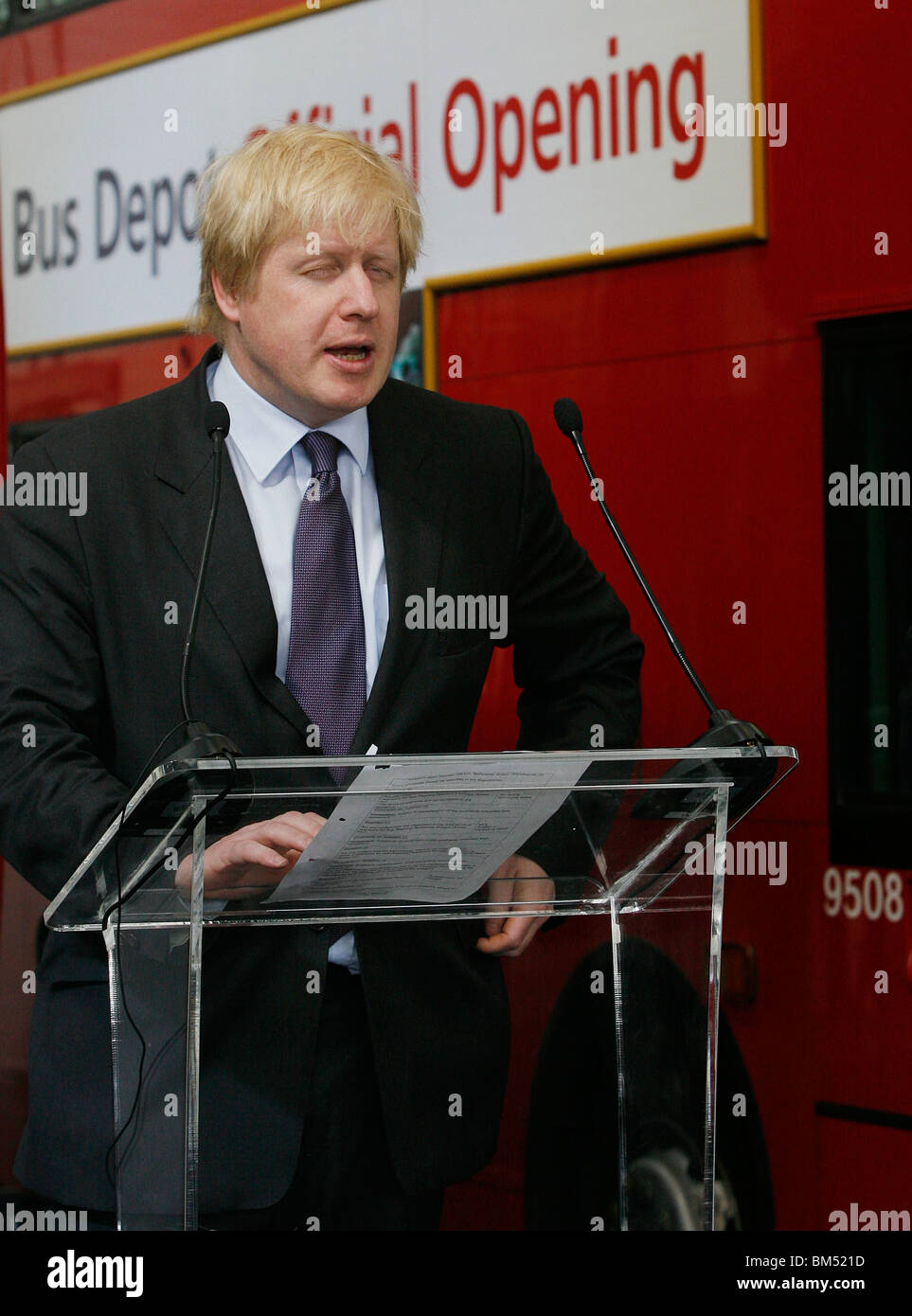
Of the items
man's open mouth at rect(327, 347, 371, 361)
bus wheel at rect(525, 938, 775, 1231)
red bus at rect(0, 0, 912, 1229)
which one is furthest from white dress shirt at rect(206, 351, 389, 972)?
red bus at rect(0, 0, 912, 1229)

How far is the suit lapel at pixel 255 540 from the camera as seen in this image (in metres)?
1.89

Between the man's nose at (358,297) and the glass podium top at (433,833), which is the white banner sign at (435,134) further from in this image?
the glass podium top at (433,833)

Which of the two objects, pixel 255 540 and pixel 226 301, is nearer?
pixel 255 540

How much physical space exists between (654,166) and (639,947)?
4.21 ft

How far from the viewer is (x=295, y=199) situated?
6.47 ft

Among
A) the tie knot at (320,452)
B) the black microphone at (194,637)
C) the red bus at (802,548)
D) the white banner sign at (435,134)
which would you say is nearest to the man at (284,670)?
the tie knot at (320,452)

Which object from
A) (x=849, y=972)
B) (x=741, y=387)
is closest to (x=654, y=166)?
(x=741, y=387)

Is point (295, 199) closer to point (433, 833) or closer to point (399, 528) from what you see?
point (399, 528)

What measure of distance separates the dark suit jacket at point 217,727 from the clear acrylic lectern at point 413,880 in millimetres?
83

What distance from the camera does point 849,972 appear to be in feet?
7.73

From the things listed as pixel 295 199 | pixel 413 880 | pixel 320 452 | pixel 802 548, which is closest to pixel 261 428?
pixel 320 452

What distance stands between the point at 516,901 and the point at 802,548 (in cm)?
90

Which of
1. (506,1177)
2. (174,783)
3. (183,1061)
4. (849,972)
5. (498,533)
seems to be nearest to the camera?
(174,783)
